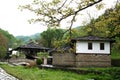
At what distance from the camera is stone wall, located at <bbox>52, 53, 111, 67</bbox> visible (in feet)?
137

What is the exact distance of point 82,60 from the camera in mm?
42312

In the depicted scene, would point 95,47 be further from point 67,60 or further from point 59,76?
point 59,76

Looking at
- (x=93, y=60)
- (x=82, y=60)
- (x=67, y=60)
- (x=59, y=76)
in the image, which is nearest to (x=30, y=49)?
(x=67, y=60)

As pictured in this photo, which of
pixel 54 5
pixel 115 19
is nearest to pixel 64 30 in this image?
pixel 54 5

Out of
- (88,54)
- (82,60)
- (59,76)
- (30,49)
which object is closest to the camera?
(59,76)

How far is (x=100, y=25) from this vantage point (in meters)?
16.5

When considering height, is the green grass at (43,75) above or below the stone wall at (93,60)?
below

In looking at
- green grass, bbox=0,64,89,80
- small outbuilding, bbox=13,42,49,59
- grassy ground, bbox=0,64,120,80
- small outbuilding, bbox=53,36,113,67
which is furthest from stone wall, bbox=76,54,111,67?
small outbuilding, bbox=13,42,49,59

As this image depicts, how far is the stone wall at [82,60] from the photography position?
137 ft

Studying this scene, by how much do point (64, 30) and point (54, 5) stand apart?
1.23 metres

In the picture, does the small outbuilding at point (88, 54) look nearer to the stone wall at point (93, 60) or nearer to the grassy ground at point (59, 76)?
the stone wall at point (93, 60)

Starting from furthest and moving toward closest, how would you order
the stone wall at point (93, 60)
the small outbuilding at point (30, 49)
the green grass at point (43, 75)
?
the small outbuilding at point (30, 49) < the stone wall at point (93, 60) < the green grass at point (43, 75)

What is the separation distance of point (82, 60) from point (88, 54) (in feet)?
4.08

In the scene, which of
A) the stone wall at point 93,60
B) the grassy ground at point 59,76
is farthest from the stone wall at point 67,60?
the grassy ground at point 59,76
